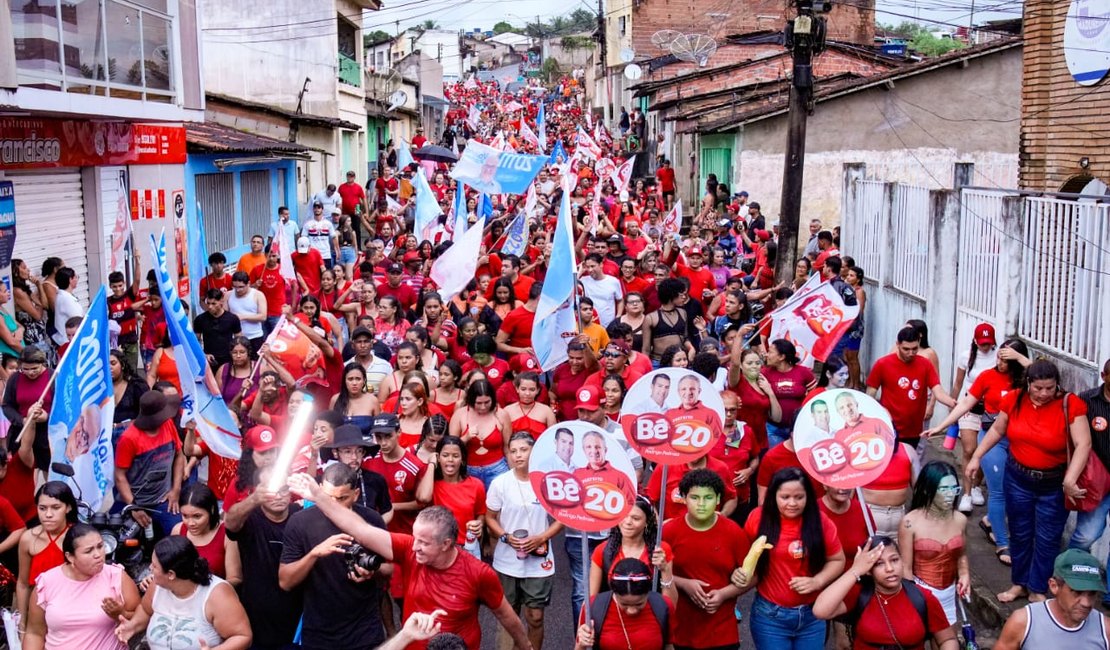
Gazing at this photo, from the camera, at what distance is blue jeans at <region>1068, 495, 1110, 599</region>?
24.5 ft

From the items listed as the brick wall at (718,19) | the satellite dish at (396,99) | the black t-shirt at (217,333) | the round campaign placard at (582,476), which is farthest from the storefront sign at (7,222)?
the brick wall at (718,19)

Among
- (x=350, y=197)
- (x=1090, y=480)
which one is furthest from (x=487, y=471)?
(x=350, y=197)

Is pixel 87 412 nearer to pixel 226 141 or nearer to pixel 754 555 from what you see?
pixel 754 555

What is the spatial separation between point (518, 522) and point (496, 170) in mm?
12133

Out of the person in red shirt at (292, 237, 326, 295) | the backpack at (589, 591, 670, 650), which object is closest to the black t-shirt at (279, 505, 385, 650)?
the backpack at (589, 591, 670, 650)

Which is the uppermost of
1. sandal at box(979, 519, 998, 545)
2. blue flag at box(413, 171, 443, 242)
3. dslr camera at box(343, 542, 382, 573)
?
blue flag at box(413, 171, 443, 242)

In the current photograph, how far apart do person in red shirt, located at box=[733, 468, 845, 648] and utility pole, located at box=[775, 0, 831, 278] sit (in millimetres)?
10518

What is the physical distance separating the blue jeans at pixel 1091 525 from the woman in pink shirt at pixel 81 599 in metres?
5.60

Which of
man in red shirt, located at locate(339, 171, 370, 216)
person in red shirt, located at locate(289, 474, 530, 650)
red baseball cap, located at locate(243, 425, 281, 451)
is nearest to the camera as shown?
person in red shirt, located at locate(289, 474, 530, 650)

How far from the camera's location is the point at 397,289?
12562 mm

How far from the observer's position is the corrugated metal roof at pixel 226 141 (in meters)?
18.3

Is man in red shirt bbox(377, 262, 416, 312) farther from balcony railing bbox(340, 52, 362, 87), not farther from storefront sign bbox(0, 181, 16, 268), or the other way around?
balcony railing bbox(340, 52, 362, 87)

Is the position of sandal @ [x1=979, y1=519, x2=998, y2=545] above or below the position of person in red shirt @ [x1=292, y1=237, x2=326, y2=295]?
below

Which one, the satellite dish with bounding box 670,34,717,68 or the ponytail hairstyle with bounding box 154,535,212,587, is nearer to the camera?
the ponytail hairstyle with bounding box 154,535,212,587
